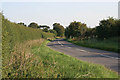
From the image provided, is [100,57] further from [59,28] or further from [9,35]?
[59,28]

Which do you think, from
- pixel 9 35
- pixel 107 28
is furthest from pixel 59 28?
pixel 9 35

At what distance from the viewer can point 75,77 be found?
5266 mm

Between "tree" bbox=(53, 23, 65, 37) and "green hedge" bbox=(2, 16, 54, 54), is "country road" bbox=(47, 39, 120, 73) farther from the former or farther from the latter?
"tree" bbox=(53, 23, 65, 37)

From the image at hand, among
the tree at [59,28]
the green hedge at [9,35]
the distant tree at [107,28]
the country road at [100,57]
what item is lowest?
the country road at [100,57]

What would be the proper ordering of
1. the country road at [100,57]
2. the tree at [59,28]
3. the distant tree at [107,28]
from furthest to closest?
1. the tree at [59,28]
2. the distant tree at [107,28]
3. the country road at [100,57]

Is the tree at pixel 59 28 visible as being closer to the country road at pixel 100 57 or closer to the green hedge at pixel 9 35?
the country road at pixel 100 57

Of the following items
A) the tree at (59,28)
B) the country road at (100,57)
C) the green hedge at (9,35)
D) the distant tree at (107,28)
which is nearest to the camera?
the green hedge at (9,35)

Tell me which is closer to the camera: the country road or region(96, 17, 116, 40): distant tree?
the country road

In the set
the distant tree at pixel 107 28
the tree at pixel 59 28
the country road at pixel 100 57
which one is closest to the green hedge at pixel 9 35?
the country road at pixel 100 57

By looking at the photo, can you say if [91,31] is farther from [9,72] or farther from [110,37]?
[9,72]

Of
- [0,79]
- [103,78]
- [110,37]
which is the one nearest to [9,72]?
[0,79]

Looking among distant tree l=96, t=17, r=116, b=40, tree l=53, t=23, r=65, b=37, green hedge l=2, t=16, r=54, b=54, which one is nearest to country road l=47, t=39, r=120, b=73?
green hedge l=2, t=16, r=54, b=54

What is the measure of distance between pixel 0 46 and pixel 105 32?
77.6ft

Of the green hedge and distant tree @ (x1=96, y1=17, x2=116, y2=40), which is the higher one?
distant tree @ (x1=96, y1=17, x2=116, y2=40)
